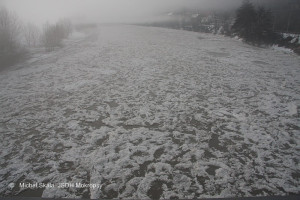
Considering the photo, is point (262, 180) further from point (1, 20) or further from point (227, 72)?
point (1, 20)

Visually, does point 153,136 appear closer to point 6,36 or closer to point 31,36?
point 6,36

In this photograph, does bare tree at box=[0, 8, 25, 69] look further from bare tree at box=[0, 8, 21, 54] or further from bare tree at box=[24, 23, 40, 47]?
bare tree at box=[24, 23, 40, 47]

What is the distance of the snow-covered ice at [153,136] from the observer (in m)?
3.10

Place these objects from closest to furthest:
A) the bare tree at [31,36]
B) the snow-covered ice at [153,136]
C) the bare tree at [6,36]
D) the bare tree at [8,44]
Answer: the snow-covered ice at [153,136] < the bare tree at [8,44] < the bare tree at [6,36] < the bare tree at [31,36]

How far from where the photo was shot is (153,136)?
4.32 m

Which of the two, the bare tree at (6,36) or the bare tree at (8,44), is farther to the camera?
the bare tree at (6,36)

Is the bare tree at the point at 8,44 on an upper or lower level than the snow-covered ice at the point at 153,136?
upper

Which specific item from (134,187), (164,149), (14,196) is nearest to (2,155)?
(14,196)

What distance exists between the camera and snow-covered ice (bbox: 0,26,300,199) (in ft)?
10.2

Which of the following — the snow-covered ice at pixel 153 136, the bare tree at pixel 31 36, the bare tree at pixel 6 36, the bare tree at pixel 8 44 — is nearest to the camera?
the snow-covered ice at pixel 153 136

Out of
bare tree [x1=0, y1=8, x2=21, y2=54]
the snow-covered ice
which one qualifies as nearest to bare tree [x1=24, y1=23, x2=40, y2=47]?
bare tree [x1=0, y1=8, x2=21, y2=54]

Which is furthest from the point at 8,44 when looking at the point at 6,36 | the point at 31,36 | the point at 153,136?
the point at 153,136

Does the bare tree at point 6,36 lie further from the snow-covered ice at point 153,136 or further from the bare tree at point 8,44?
the snow-covered ice at point 153,136

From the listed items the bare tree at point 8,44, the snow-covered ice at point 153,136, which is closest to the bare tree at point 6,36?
the bare tree at point 8,44
